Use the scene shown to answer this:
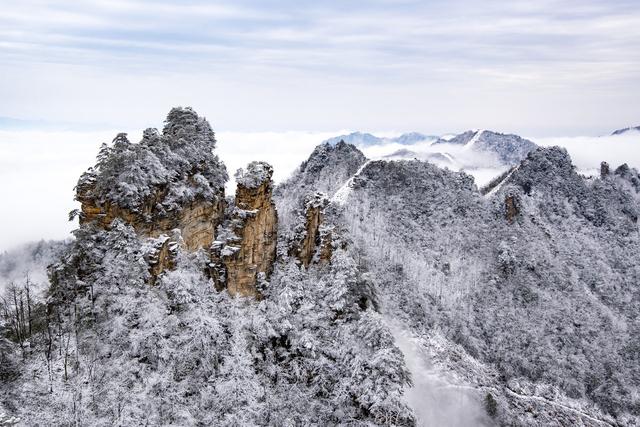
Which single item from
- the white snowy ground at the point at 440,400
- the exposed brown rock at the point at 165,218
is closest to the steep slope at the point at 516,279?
the white snowy ground at the point at 440,400

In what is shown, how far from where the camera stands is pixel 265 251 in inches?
2234

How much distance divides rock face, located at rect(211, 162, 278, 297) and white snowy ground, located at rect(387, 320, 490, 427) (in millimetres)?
31275

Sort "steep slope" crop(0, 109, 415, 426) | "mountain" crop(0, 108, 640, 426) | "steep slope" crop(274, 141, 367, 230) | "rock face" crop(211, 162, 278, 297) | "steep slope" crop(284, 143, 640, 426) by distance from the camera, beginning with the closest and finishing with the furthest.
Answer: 1. "steep slope" crop(0, 109, 415, 426)
2. "mountain" crop(0, 108, 640, 426)
3. "rock face" crop(211, 162, 278, 297)
4. "steep slope" crop(284, 143, 640, 426)
5. "steep slope" crop(274, 141, 367, 230)

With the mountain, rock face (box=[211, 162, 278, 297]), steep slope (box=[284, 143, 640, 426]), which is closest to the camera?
the mountain

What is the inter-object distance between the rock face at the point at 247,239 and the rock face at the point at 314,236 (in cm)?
577

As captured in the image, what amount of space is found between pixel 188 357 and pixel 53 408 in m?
11.5

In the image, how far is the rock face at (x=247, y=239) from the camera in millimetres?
51656

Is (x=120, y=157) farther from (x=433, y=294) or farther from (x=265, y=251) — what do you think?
(x=433, y=294)

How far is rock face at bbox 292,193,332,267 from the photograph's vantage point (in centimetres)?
5925

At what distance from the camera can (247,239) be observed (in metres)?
53.5

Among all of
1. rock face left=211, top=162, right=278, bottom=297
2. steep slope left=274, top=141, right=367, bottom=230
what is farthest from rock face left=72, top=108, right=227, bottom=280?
steep slope left=274, top=141, right=367, bottom=230

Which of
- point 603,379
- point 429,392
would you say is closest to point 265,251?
point 429,392

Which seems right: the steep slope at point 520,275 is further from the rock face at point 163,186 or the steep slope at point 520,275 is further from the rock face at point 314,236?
the rock face at point 163,186

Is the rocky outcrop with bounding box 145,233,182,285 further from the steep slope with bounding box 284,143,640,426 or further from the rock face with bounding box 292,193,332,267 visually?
the steep slope with bounding box 284,143,640,426
